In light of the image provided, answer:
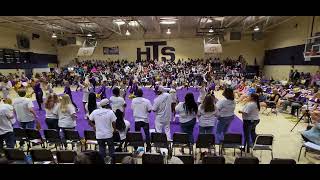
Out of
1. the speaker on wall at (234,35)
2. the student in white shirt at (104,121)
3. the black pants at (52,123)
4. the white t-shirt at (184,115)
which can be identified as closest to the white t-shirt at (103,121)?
the student in white shirt at (104,121)

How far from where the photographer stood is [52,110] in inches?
262

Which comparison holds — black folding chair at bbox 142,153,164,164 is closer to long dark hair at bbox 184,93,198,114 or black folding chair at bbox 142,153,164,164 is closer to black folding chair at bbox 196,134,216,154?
black folding chair at bbox 196,134,216,154

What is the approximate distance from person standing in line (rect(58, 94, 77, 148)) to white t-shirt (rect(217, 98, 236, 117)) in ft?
12.6

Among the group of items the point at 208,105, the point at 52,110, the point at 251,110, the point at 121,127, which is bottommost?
the point at 121,127

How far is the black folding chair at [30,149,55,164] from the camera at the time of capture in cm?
493

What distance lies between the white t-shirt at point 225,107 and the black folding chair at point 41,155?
4134 millimetres

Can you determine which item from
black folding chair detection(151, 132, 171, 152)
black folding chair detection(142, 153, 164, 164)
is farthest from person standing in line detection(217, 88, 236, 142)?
black folding chair detection(142, 153, 164, 164)

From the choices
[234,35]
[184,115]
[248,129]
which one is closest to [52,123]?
[184,115]

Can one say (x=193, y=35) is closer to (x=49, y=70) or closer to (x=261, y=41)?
(x=261, y=41)

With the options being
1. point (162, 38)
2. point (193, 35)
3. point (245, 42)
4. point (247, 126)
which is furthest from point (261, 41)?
point (247, 126)

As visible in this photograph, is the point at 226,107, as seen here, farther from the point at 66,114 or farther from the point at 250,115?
the point at 66,114

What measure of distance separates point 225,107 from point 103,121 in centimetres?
313
